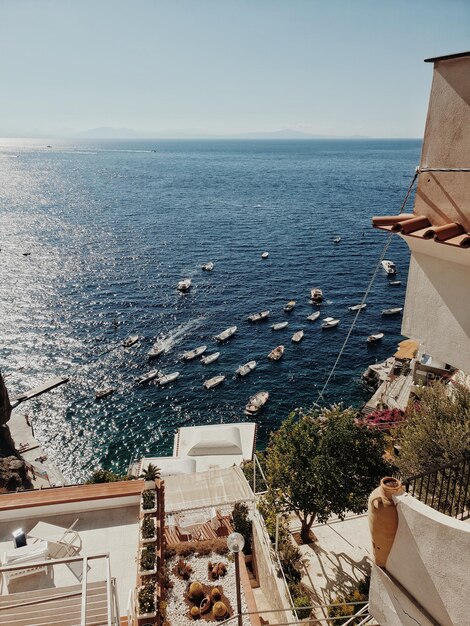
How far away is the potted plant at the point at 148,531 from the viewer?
12859mm

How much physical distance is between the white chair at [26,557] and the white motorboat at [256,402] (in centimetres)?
2774

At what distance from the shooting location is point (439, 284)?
8500mm

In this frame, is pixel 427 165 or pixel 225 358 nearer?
pixel 427 165

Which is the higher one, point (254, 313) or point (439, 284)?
point (439, 284)

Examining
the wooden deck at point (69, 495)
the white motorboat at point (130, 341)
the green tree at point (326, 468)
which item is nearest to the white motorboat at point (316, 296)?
the white motorboat at point (130, 341)

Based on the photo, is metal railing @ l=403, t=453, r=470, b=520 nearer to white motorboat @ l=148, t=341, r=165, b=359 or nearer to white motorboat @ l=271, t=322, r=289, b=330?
white motorboat @ l=148, t=341, r=165, b=359

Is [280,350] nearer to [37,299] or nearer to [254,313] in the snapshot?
[254,313]

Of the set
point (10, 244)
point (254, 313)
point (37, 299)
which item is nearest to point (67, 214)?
point (10, 244)

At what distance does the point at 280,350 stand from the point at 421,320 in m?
38.9

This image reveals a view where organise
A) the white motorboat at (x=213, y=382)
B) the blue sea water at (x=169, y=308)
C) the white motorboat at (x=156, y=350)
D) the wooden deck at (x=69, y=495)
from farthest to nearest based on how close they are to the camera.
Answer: the white motorboat at (x=156, y=350) < the white motorboat at (x=213, y=382) < the blue sea water at (x=169, y=308) < the wooden deck at (x=69, y=495)

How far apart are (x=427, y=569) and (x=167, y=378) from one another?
38561mm

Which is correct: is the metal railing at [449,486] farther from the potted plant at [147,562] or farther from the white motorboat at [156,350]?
the white motorboat at [156,350]

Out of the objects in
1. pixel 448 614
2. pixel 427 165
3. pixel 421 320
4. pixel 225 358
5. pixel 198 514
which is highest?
pixel 427 165

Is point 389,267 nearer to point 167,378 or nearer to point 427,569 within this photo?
point 167,378
